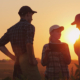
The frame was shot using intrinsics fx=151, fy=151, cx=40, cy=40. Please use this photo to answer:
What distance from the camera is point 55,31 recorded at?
358 centimetres

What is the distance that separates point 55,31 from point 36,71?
1.23m

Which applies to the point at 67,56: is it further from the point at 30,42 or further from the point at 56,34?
the point at 30,42

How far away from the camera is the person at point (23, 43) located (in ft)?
8.98

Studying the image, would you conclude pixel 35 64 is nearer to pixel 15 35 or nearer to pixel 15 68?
pixel 15 68

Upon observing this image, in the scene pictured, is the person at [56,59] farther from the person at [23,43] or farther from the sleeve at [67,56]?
the person at [23,43]

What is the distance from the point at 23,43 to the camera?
2.98 metres

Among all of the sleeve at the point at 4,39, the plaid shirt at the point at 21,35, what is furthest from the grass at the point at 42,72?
the sleeve at the point at 4,39

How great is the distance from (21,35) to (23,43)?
174 mm

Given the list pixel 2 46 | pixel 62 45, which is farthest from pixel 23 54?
pixel 62 45

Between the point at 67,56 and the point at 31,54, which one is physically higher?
the point at 67,56

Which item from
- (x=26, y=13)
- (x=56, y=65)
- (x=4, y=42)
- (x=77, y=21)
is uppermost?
(x=77, y=21)

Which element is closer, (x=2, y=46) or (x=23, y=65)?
(x=23, y=65)

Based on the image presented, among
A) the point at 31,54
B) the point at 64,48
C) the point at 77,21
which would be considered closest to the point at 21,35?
the point at 31,54

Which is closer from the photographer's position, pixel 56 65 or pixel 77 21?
pixel 56 65
